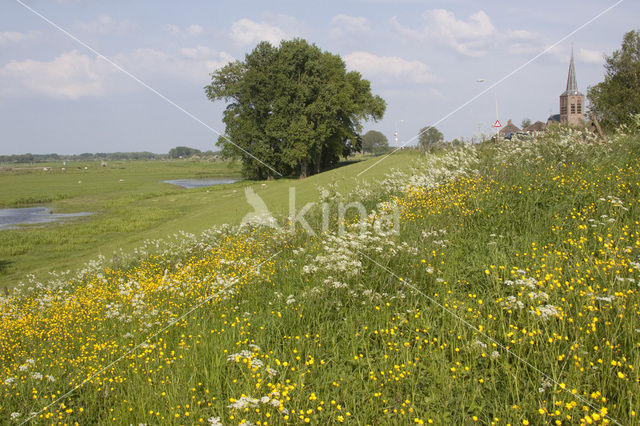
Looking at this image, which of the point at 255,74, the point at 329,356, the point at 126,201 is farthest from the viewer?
the point at 126,201

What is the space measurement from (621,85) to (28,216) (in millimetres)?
58651

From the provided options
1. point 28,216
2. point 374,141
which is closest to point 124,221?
point 28,216

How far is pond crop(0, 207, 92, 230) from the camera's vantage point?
37.0 metres

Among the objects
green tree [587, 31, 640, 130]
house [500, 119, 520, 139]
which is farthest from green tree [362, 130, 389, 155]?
green tree [587, 31, 640, 130]

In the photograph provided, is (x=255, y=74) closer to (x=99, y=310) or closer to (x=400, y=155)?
(x=400, y=155)

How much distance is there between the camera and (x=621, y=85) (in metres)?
39.7

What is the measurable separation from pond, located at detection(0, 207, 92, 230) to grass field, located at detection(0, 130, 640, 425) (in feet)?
113

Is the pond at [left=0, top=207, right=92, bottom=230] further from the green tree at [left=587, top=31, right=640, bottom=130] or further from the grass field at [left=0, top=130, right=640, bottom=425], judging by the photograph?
the green tree at [left=587, top=31, right=640, bottom=130]

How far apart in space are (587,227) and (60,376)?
25.1 ft

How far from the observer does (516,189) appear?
8.20 metres

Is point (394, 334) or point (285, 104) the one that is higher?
point (285, 104)

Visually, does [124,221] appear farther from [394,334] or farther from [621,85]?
[621,85]

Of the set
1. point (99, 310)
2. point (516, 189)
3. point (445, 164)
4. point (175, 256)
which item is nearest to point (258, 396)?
point (99, 310)

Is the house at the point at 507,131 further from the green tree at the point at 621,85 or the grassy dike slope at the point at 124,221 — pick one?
the green tree at the point at 621,85
